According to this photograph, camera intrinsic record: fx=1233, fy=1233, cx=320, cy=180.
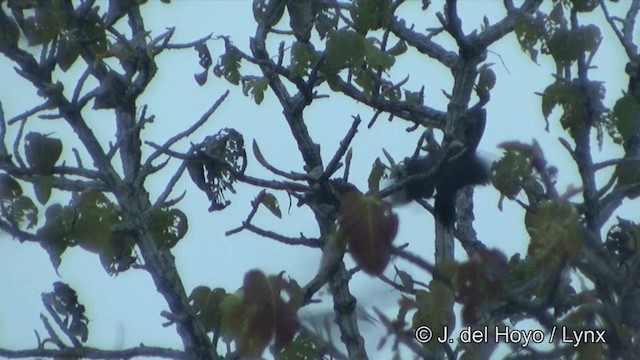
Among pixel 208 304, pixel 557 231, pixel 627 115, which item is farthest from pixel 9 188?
pixel 627 115

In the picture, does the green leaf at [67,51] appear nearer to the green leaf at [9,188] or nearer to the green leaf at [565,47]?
the green leaf at [9,188]

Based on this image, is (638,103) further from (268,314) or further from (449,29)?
(268,314)

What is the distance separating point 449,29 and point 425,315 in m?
1.26

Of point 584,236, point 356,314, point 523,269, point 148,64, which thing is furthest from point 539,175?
point 148,64

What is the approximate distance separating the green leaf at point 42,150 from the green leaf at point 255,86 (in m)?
1.20

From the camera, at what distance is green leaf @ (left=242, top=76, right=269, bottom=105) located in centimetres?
544

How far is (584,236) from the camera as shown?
362 cm

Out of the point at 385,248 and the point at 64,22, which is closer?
the point at 385,248

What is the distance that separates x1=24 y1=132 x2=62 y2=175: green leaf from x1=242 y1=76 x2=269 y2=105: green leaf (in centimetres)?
120

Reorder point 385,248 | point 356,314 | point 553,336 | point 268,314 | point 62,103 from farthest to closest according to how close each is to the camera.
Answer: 1. point 356,314
2. point 62,103
3. point 553,336
4. point 268,314
5. point 385,248

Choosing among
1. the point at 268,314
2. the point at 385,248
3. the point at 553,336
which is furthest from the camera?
the point at 553,336

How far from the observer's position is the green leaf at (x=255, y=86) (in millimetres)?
5441

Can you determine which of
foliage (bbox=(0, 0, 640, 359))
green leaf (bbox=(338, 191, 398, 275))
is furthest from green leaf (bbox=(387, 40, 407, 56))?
green leaf (bbox=(338, 191, 398, 275))

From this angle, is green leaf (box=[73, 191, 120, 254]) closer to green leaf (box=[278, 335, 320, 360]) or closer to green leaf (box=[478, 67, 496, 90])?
green leaf (box=[278, 335, 320, 360])
